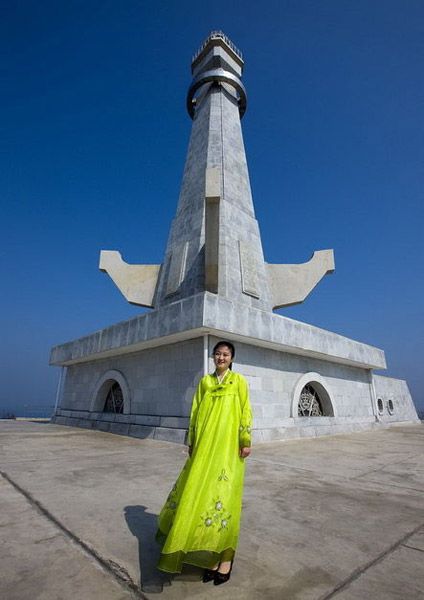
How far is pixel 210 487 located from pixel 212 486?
0.01m

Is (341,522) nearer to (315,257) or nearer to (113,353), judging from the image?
(113,353)

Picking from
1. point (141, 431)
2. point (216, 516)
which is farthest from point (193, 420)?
point (141, 431)

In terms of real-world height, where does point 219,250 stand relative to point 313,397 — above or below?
above

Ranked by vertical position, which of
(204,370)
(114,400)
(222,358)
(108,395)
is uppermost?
(204,370)

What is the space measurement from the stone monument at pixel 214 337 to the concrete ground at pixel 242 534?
336 cm

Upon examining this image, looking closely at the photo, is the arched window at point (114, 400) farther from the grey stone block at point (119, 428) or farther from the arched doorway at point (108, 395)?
the grey stone block at point (119, 428)

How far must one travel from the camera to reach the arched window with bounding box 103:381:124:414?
33.2ft

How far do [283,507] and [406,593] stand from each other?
1322mm

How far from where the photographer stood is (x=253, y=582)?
163 centimetres

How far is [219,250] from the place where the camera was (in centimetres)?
894

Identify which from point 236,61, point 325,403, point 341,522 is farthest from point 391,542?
point 236,61

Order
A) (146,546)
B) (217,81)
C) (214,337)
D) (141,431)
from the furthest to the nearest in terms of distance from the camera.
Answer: (217,81)
(141,431)
(214,337)
(146,546)

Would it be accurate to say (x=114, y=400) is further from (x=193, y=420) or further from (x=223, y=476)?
(x=223, y=476)

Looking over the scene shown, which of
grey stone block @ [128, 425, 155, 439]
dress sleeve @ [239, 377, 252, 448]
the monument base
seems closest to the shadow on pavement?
dress sleeve @ [239, 377, 252, 448]
